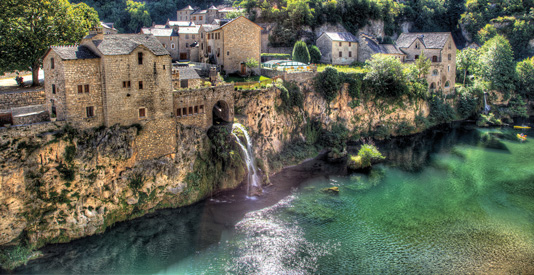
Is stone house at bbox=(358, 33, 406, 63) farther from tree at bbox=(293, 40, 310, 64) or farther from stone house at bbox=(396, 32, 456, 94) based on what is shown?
tree at bbox=(293, 40, 310, 64)

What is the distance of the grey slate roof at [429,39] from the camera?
227 ft

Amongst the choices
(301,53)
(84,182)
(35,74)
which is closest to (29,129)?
(84,182)

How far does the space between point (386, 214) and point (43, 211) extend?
26.0 metres

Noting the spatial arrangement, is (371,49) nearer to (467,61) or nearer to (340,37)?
(340,37)

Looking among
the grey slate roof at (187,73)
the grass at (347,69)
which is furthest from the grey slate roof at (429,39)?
the grey slate roof at (187,73)

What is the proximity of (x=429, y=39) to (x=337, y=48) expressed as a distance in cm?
1542

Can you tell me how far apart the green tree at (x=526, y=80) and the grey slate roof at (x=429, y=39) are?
621 inches

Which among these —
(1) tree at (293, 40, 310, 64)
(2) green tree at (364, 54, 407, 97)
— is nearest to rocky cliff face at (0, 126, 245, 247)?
(1) tree at (293, 40, 310, 64)

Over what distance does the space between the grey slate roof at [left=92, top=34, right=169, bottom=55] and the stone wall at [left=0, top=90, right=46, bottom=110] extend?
24.8ft

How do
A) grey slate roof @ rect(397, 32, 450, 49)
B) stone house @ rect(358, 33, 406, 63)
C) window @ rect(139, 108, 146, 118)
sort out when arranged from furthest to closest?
grey slate roof @ rect(397, 32, 450, 49)
stone house @ rect(358, 33, 406, 63)
window @ rect(139, 108, 146, 118)

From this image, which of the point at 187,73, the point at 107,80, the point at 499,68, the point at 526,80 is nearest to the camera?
the point at 107,80

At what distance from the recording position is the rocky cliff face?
1167 inches

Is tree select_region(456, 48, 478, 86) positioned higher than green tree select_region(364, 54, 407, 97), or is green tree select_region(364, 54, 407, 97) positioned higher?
tree select_region(456, 48, 478, 86)

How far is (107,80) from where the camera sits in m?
33.8
